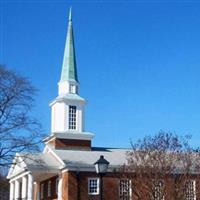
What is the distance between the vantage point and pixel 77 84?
53.0 metres

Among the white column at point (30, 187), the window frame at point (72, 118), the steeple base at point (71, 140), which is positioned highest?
the window frame at point (72, 118)

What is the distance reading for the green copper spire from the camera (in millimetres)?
52812

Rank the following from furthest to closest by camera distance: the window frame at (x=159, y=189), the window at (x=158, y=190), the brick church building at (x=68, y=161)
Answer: the brick church building at (x=68, y=161)
the window at (x=158, y=190)
the window frame at (x=159, y=189)

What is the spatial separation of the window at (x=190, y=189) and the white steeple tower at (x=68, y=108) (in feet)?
62.5

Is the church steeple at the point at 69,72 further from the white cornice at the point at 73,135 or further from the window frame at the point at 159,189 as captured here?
the window frame at the point at 159,189

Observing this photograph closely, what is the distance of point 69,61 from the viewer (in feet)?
176

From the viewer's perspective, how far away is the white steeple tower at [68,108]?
5103cm

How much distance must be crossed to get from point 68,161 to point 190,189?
13856 mm

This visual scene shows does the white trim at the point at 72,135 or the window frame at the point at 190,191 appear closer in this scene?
the window frame at the point at 190,191

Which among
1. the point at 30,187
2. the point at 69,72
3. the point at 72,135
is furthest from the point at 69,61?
the point at 30,187

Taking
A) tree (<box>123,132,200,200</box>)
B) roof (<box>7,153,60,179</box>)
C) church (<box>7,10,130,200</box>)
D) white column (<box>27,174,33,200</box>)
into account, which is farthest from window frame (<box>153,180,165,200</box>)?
white column (<box>27,174,33,200</box>)

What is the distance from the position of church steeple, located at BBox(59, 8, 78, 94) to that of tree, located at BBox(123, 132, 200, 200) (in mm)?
19895

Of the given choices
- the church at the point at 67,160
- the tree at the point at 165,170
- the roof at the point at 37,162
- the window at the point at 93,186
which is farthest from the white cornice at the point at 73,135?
the tree at the point at 165,170

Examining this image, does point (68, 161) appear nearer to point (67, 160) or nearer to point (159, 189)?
point (67, 160)
